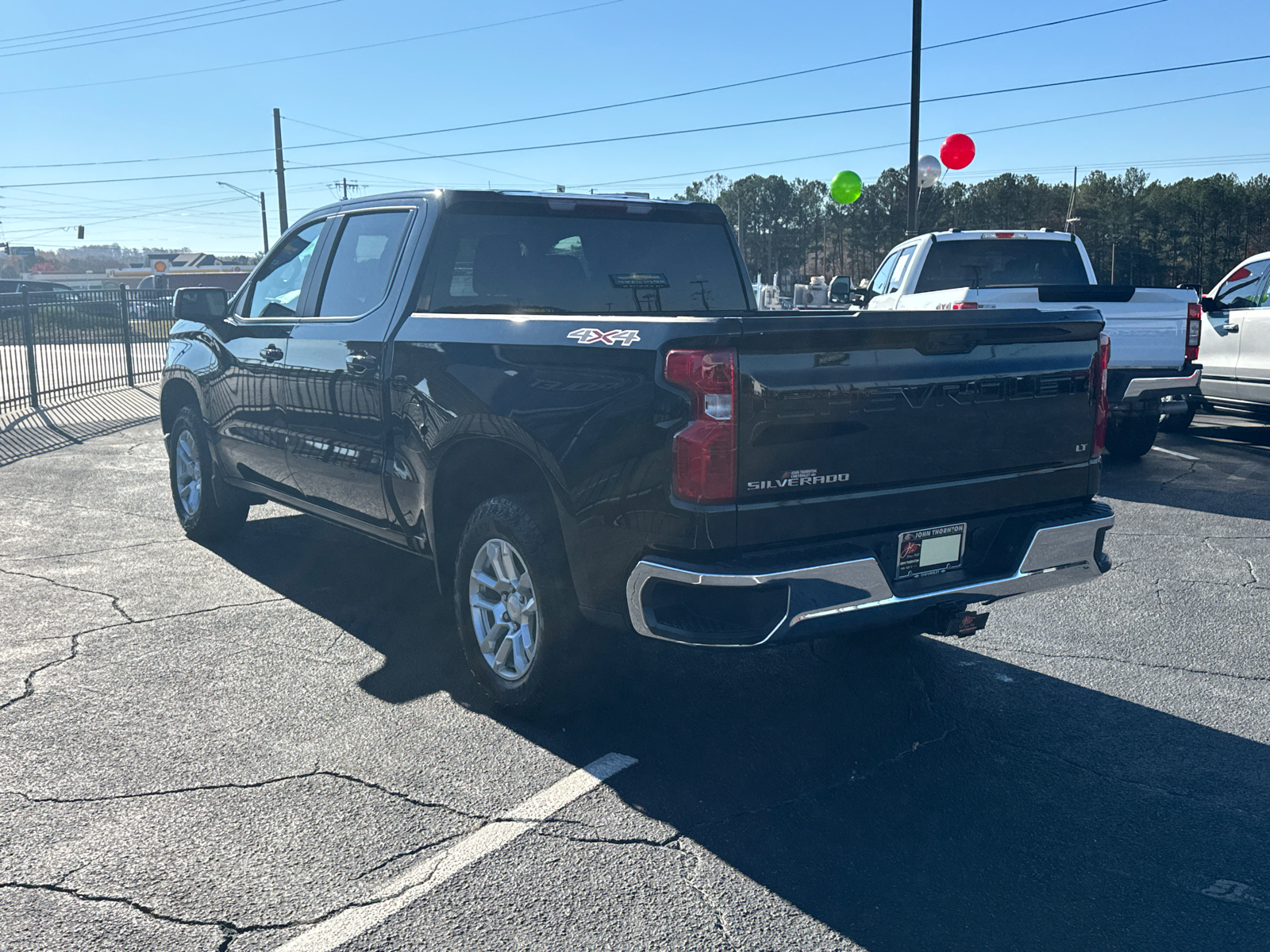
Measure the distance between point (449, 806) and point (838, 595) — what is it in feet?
4.75

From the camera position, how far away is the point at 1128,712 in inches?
175

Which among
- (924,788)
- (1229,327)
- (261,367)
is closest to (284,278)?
(261,367)

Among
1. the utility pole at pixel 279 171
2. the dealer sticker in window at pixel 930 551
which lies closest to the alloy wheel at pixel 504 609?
the dealer sticker in window at pixel 930 551

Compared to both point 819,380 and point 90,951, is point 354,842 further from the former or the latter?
point 819,380

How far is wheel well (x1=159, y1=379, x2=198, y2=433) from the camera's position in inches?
292

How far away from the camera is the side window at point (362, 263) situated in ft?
17.0

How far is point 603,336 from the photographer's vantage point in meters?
3.68

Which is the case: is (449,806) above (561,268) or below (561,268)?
below

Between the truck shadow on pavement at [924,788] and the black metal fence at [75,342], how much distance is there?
11.3 metres

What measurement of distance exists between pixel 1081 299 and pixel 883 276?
12.8ft

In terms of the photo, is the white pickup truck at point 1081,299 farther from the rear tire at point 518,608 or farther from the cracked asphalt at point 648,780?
the rear tire at point 518,608

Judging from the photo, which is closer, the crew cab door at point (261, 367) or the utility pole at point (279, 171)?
the crew cab door at point (261, 367)

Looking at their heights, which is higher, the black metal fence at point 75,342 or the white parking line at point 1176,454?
the black metal fence at point 75,342

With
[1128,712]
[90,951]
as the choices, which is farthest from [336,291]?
[1128,712]
